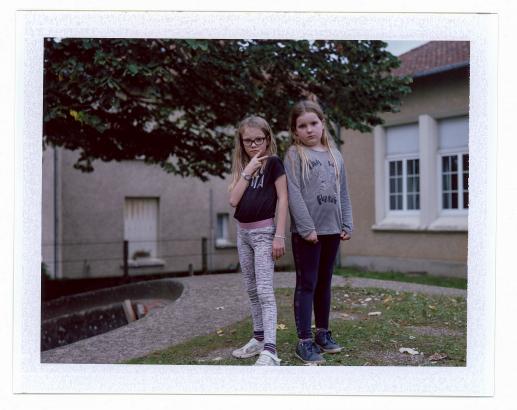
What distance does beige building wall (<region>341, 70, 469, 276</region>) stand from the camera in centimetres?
834

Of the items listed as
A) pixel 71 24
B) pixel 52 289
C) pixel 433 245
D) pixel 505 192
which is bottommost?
pixel 52 289

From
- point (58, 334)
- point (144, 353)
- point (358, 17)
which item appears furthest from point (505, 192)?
point (58, 334)

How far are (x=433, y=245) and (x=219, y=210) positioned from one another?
6548mm

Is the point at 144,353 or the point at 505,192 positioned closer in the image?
the point at 505,192

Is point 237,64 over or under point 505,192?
over

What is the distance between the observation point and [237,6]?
3.67m

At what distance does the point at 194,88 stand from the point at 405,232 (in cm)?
479

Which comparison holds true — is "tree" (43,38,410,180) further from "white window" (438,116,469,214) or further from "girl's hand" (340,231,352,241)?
"girl's hand" (340,231,352,241)

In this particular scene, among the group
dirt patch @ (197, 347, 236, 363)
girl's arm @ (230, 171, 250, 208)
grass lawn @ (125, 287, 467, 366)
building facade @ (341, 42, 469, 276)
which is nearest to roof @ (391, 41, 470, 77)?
building facade @ (341, 42, 469, 276)

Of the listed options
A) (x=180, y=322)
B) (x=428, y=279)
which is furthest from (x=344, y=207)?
(x=428, y=279)

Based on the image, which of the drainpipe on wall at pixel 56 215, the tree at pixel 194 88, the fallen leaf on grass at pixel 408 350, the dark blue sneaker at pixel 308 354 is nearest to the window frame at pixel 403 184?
the tree at pixel 194 88

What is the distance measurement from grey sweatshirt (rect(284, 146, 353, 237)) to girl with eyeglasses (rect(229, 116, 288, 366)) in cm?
6

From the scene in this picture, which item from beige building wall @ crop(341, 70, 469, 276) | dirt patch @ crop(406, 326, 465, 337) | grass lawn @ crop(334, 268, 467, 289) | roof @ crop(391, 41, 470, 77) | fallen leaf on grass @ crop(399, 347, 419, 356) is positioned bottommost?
grass lawn @ crop(334, 268, 467, 289)

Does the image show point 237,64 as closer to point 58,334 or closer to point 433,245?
point 58,334
